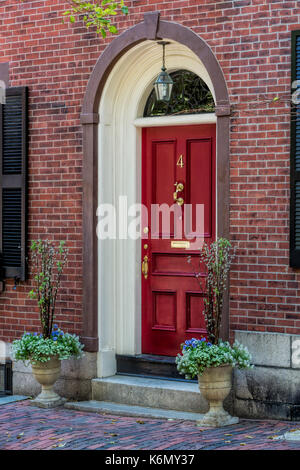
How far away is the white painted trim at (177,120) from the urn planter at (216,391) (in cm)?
253

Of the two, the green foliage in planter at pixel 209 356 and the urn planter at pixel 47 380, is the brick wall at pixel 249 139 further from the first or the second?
the urn planter at pixel 47 380

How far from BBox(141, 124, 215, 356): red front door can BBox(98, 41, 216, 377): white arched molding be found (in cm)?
11

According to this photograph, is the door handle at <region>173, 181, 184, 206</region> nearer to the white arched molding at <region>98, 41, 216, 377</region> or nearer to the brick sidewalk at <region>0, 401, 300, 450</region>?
the white arched molding at <region>98, 41, 216, 377</region>

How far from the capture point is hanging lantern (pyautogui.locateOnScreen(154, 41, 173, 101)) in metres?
8.20

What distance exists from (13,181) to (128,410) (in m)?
2.88

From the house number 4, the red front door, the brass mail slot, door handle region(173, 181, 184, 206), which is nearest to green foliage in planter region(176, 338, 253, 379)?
the red front door

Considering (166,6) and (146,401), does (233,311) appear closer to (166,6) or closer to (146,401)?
(146,401)

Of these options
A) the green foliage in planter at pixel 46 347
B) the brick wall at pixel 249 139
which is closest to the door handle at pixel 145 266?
the brick wall at pixel 249 139

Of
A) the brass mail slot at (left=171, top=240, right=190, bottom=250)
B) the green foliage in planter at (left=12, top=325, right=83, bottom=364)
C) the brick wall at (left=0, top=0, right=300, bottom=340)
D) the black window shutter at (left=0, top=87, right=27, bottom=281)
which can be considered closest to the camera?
the brick wall at (left=0, top=0, right=300, bottom=340)

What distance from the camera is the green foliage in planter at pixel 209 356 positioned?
7211 millimetres

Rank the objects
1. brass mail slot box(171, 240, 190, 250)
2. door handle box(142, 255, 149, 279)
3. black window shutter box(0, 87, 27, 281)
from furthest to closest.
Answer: black window shutter box(0, 87, 27, 281), door handle box(142, 255, 149, 279), brass mail slot box(171, 240, 190, 250)

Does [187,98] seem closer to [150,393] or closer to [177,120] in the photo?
[177,120]

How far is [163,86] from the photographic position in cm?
820

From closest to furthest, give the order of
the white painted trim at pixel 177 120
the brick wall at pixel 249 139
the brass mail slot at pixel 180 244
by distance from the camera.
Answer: the brick wall at pixel 249 139
the white painted trim at pixel 177 120
the brass mail slot at pixel 180 244
